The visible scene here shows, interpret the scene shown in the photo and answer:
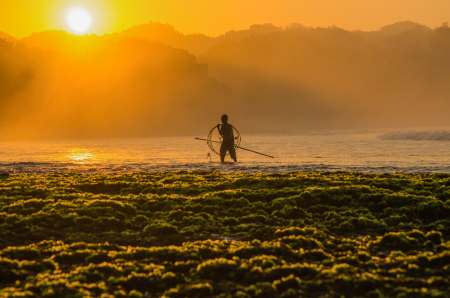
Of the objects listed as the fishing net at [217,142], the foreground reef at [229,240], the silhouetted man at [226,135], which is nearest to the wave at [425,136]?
the fishing net at [217,142]

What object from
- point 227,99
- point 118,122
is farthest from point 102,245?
point 227,99

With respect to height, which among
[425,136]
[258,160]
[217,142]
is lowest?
[258,160]

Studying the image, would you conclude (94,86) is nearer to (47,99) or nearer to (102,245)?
(47,99)

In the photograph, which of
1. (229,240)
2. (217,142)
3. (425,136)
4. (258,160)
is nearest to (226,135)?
(217,142)

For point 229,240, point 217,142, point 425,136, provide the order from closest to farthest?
point 229,240 < point 217,142 < point 425,136

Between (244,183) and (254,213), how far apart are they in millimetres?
5266

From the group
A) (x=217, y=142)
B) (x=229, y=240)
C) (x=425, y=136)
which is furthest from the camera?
Answer: (x=425, y=136)

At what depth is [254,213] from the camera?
14.1 metres

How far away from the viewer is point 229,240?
37.8 feet

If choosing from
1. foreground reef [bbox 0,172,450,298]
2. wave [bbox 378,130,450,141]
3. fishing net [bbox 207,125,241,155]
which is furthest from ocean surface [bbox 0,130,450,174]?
foreground reef [bbox 0,172,450,298]

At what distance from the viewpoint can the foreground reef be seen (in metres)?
8.19

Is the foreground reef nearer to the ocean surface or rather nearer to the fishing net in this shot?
the ocean surface

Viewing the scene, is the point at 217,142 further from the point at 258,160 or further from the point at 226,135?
the point at 226,135

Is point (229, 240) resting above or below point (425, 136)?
below
